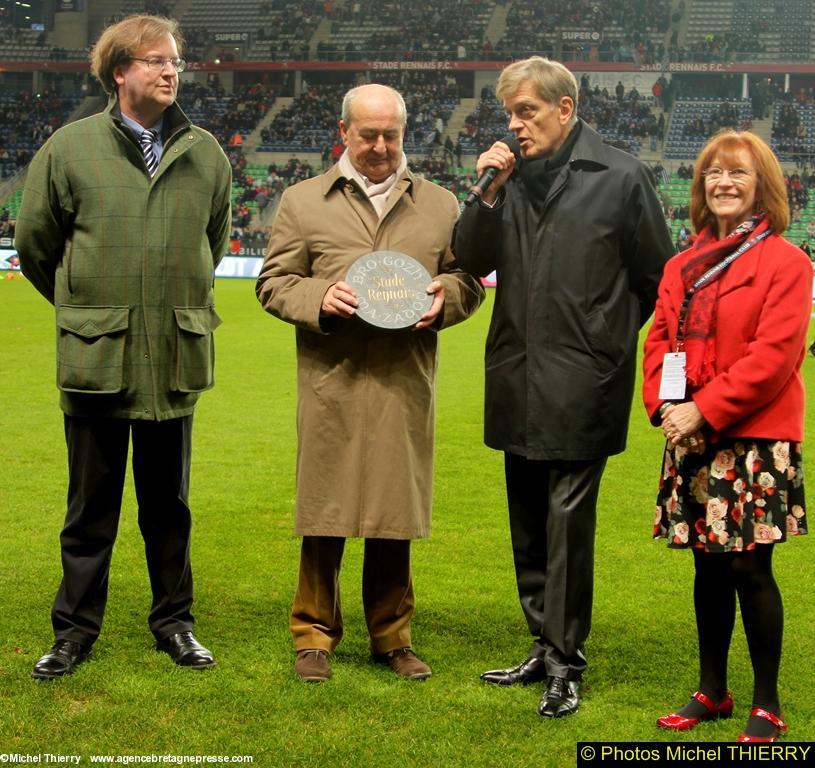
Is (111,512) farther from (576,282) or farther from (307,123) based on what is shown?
(307,123)

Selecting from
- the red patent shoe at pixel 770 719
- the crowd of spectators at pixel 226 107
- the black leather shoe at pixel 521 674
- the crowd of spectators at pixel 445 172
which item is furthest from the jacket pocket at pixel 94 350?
the crowd of spectators at pixel 226 107

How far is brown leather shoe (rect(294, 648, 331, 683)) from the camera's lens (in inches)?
170

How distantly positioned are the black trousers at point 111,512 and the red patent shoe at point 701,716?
184cm

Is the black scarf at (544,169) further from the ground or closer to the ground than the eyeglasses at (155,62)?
closer to the ground

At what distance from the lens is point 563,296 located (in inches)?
161

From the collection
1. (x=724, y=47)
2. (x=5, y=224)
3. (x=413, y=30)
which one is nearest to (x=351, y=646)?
(x=5, y=224)

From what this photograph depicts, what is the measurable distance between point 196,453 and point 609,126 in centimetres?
3472

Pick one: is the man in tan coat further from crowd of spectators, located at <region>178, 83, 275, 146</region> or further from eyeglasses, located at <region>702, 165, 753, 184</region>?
crowd of spectators, located at <region>178, 83, 275, 146</region>

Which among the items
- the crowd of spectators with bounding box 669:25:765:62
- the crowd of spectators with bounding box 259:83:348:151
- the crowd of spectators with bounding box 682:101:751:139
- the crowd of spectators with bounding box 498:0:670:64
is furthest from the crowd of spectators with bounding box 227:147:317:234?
the crowd of spectators with bounding box 669:25:765:62

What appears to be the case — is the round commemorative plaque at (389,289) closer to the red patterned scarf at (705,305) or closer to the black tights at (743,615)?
the red patterned scarf at (705,305)

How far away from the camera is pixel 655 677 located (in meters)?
4.46

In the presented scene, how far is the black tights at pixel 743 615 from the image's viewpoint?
378 cm

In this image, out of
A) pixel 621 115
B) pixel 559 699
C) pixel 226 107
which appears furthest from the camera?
pixel 226 107

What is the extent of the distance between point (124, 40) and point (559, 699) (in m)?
2.77
